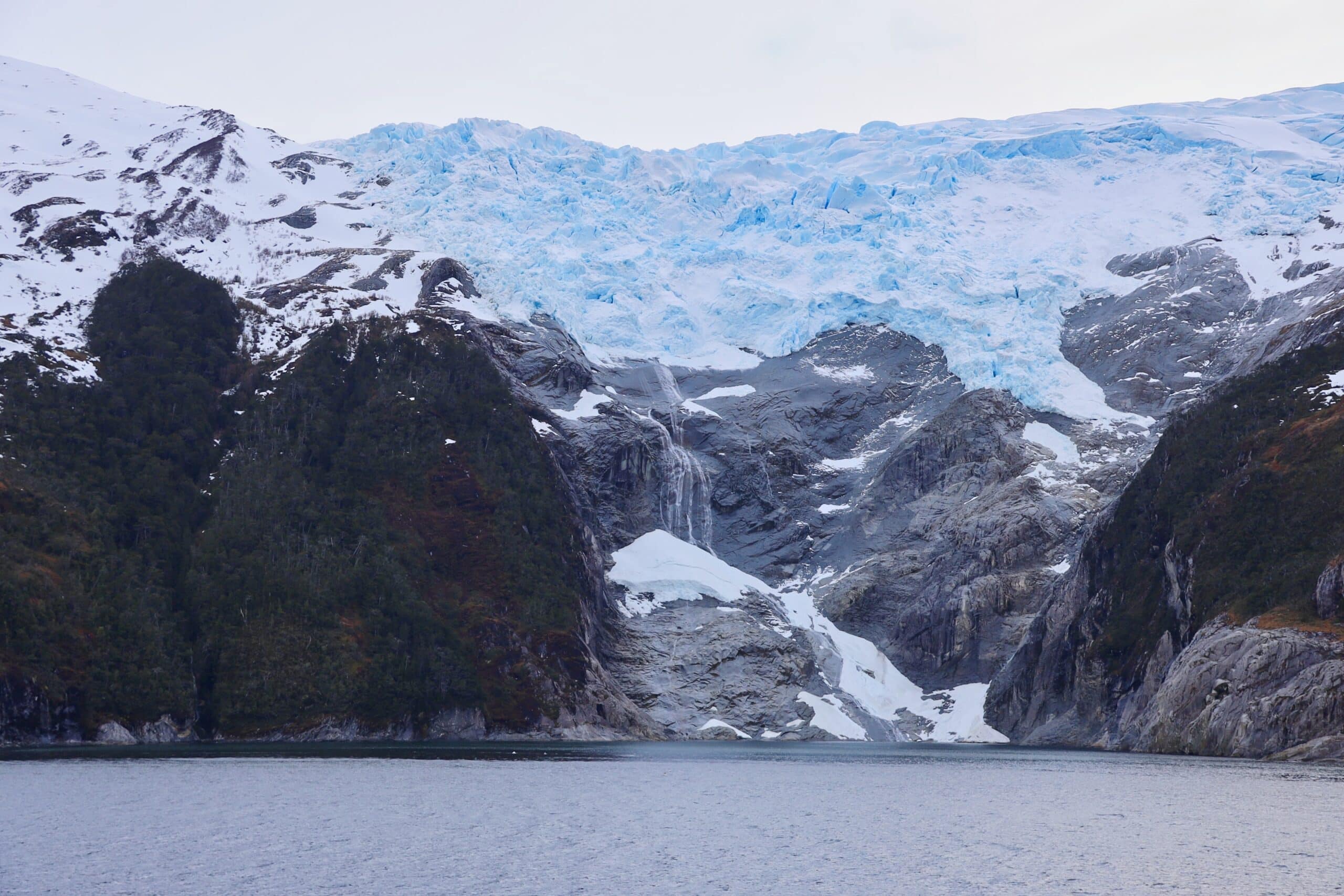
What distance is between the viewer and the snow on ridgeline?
545 feet

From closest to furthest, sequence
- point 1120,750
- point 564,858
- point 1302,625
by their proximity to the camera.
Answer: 1. point 564,858
2. point 1302,625
3. point 1120,750

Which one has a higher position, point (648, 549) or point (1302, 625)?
point (648, 549)

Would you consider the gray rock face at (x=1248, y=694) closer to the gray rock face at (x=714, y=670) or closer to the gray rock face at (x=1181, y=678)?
the gray rock face at (x=1181, y=678)

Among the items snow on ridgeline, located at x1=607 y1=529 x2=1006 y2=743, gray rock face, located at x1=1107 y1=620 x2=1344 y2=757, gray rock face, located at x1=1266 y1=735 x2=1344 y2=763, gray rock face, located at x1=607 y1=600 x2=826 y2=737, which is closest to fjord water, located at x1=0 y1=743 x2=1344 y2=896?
gray rock face, located at x1=1266 y1=735 x2=1344 y2=763

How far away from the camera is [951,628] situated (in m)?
177

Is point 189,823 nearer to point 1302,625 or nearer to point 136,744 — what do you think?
point 136,744

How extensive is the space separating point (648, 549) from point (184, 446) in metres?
72.2

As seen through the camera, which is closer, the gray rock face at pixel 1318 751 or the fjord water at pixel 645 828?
the fjord water at pixel 645 828

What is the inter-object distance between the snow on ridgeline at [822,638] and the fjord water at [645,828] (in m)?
71.6

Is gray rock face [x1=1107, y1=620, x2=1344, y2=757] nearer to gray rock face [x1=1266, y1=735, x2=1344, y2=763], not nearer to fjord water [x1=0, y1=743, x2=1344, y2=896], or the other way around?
gray rock face [x1=1266, y1=735, x2=1344, y2=763]

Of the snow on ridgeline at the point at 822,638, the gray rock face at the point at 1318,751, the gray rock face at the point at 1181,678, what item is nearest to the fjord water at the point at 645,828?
the gray rock face at the point at 1318,751

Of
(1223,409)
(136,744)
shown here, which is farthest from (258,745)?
(1223,409)

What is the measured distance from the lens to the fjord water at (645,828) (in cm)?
4341

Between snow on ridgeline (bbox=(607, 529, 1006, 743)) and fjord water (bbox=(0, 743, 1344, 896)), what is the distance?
71.6 meters
